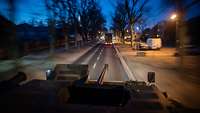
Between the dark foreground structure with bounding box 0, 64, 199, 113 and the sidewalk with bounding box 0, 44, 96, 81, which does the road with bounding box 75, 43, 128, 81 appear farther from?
the dark foreground structure with bounding box 0, 64, 199, 113

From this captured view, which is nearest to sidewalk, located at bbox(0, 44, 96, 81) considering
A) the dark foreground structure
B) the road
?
the road

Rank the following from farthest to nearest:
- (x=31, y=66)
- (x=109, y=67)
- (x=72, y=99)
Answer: (x=109, y=67) → (x=31, y=66) → (x=72, y=99)

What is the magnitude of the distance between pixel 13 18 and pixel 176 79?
35.4ft

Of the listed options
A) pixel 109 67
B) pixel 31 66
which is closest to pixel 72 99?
pixel 31 66

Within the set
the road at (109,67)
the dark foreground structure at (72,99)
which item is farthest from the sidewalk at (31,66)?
the dark foreground structure at (72,99)

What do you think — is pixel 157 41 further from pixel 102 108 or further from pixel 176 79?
pixel 102 108

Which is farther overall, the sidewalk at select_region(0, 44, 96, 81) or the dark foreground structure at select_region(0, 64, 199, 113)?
the sidewalk at select_region(0, 44, 96, 81)

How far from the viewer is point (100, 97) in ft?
12.8

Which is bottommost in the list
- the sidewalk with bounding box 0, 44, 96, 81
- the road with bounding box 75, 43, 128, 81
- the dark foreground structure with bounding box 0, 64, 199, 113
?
the road with bounding box 75, 43, 128, 81

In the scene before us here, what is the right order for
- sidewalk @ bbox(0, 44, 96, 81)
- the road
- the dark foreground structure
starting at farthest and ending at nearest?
the road < sidewalk @ bbox(0, 44, 96, 81) < the dark foreground structure

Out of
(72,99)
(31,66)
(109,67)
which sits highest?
(72,99)

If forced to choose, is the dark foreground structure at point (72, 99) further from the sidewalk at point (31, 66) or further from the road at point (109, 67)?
the road at point (109, 67)

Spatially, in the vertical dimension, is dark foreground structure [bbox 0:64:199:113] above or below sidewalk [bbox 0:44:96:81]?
above

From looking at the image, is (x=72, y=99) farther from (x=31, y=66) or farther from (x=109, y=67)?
(x=109, y=67)
